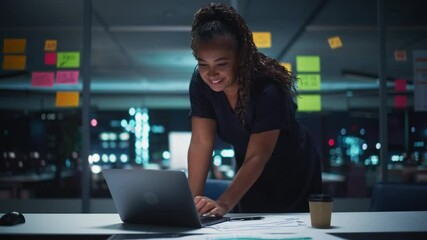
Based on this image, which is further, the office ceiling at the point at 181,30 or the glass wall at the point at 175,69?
the office ceiling at the point at 181,30

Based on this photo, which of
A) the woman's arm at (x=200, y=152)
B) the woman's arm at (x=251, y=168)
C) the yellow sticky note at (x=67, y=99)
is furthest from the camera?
the yellow sticky note at (x=67, y=99)

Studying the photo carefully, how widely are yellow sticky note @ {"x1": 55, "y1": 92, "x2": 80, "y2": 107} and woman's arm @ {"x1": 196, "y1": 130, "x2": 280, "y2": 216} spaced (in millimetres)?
3156

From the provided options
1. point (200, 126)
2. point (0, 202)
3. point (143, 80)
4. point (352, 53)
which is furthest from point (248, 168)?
point (143, 80)

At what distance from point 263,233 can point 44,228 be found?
1.78ft

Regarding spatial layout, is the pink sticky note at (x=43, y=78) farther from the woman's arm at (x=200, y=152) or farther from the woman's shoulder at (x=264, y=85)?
the woman's shoulder at (x=264, y=85)

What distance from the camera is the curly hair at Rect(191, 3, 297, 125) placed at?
5.64ft

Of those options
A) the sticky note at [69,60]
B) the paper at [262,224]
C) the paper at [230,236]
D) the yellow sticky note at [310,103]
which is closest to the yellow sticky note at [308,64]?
the yellow sticky note at [310,103]

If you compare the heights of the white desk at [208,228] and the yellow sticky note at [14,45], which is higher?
the yellow sticky note at [14,45]

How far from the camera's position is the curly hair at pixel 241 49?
1719 mm

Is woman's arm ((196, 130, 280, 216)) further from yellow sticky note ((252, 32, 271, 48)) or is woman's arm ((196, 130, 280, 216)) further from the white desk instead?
yellow sticky note ((252, 32, 271, 48))

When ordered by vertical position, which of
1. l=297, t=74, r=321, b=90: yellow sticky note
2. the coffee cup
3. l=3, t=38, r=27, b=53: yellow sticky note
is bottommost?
the coffee cup

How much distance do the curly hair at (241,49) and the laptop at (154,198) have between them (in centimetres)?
46

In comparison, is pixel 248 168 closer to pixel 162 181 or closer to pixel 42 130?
pixel 162 181

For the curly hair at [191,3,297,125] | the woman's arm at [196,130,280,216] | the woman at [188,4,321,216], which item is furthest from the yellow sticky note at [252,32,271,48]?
the woman's arm at [196,130,280,216]
